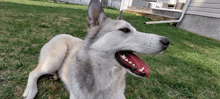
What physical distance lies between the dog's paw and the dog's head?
4.06ft

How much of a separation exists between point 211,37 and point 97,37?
30.8ft

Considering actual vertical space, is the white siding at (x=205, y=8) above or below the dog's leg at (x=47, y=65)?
above

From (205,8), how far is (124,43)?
9.84 m

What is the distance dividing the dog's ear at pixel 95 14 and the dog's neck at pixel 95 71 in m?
0.51

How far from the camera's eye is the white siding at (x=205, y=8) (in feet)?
24.4

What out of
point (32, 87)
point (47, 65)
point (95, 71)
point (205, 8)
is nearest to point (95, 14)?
point (95, 71)

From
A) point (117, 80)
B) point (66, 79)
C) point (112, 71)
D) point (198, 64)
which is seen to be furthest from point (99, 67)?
point (198, 64)

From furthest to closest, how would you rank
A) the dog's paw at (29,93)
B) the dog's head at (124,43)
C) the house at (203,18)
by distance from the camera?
the house at (203,18) → the dog's paw at (29,93) → the dog's head at (124,43)

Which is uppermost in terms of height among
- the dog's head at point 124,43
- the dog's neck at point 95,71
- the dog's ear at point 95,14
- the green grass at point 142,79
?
the dog's ear at point 95,14

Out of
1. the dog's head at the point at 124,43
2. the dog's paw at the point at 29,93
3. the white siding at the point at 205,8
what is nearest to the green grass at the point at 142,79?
the dog's paw at the point at 29,93

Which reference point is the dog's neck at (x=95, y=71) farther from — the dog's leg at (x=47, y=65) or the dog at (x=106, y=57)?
the dog's leg at (x=47, y=65)

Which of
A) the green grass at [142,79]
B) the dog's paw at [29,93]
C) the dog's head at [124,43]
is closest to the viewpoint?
the dog's head at [124,43]

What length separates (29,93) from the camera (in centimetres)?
180

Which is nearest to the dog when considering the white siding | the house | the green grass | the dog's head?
the dog's head
